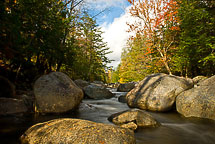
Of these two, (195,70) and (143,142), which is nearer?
(143,142)

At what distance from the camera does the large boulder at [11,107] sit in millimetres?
3755

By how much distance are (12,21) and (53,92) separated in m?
2.40

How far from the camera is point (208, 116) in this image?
3502 mm

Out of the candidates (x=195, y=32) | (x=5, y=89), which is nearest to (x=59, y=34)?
(x=5, y=89)

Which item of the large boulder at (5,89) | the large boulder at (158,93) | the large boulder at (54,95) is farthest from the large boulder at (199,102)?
the large boulder at (5,89)

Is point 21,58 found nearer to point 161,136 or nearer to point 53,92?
point 53,92

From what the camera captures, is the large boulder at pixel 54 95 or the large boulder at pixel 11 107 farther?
the large boulder at pixel 54 95

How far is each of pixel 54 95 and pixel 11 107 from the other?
4.44 feet

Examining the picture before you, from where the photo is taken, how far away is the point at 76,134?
1894 mm

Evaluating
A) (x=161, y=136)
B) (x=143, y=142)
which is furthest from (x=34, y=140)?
(x=161, y=136)

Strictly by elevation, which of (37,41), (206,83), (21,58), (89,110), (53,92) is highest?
(37,41)

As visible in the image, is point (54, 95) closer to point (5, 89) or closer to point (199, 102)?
point (5, 89)

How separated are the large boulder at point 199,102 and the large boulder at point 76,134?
106 inches

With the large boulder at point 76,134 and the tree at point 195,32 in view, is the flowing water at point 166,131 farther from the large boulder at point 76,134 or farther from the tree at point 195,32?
the tree at point 195,32
